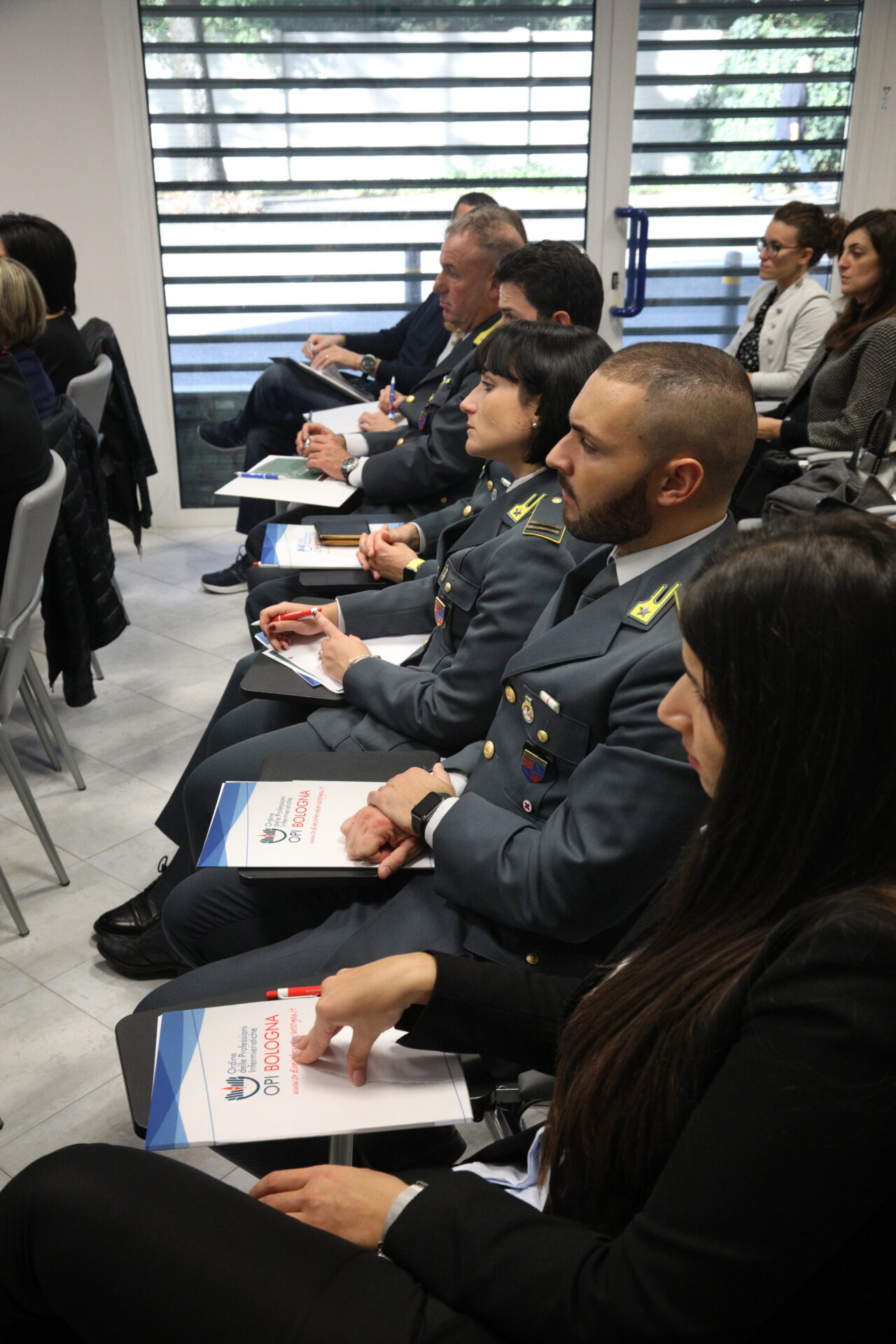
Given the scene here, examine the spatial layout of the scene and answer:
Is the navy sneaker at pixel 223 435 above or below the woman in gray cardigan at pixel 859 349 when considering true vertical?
below

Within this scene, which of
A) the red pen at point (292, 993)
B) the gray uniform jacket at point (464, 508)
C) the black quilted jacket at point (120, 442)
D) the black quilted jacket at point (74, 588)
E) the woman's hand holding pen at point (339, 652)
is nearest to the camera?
the red pen at point (292, 993)

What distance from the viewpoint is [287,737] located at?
205 cm

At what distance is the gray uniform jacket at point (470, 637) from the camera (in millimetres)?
1812

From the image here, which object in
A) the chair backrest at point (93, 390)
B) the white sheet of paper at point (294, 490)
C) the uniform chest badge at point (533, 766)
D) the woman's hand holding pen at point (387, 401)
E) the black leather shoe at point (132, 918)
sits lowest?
the black leather shoe at point (132, 918)

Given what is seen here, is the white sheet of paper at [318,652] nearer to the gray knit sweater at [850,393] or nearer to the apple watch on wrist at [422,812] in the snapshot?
the apple watch on wrist at [422,812]

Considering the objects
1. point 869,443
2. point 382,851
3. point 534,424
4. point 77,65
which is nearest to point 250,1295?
point 382,851

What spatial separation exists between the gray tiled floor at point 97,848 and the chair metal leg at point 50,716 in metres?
0.05

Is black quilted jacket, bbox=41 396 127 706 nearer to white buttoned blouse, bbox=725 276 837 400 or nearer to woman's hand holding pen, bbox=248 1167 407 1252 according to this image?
woman's hand holding pen, bbox=248 1167 407 1252

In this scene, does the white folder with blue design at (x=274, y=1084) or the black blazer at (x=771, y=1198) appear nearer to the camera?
the black blazer at (x=771, y=1198)

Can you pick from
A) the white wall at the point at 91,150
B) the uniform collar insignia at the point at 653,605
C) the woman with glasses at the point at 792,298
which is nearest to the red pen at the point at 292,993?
the uniform collar insignia at the point at 653,605

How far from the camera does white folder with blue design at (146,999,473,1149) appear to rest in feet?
Result: 3.39

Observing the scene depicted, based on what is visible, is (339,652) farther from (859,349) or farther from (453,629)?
(859,349)

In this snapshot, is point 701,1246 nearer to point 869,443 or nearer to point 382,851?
point 382,851

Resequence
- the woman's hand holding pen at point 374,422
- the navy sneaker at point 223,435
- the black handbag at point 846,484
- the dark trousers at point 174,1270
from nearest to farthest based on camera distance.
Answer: the dark trousers at point 174,1270, the black handbag at point 846,484, the woman's hand holding pen at point 374,422, the navy sneaker at point 223,435
